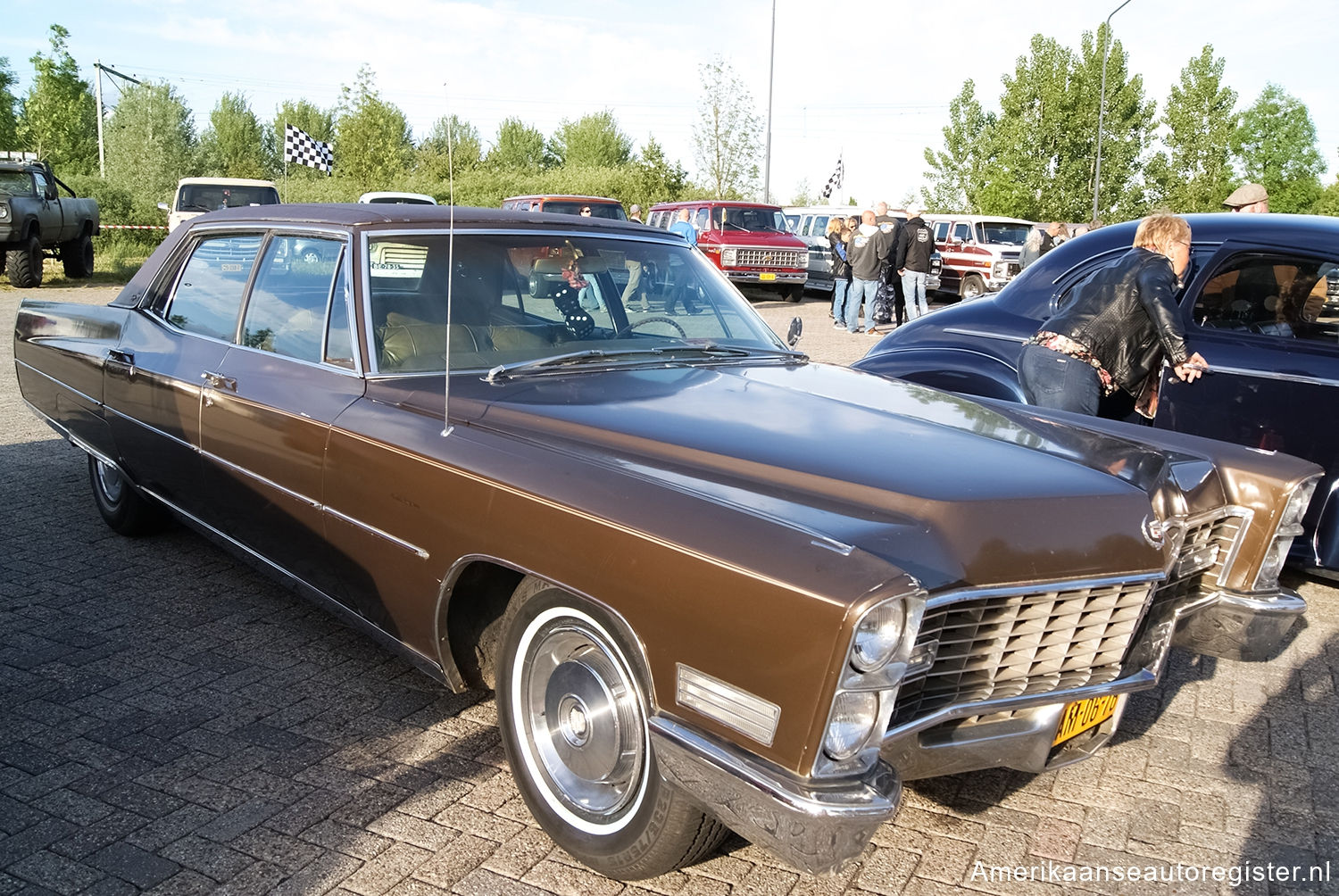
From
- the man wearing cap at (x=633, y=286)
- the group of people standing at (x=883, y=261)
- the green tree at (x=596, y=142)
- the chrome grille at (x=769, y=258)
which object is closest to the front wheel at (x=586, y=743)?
the man wearing cap at (x=633, y=286)

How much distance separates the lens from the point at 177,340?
175 inches

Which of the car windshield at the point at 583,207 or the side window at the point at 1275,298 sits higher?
the car windshield at the point at 583,207

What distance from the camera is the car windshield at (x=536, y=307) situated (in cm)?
356

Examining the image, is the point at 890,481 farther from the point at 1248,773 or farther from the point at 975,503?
the point at 1248,773

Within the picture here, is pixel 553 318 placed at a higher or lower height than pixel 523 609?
higher

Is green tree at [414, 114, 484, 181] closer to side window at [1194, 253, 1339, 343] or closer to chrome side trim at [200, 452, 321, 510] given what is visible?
chrome side trim at [200, 452, 321, 510]

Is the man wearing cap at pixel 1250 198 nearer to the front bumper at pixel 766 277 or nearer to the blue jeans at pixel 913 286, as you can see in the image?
the blue jeans at pixel 913 286

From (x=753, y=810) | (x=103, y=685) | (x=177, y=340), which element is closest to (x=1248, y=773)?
(x=753, y=810)

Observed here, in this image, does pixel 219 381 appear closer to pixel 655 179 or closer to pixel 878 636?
pixel 878 636

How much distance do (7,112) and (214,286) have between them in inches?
1687

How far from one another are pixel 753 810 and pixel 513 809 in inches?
42.5

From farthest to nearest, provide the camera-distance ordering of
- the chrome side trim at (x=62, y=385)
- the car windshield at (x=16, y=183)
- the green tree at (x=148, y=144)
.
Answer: the green tree at (x=148, y=144) → the car windshield at (x=16, y=183) → the chrome side trim at (x=62, y=385)

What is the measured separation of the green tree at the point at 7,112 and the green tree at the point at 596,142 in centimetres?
2979

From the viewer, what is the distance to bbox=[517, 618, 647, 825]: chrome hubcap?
257 cm
